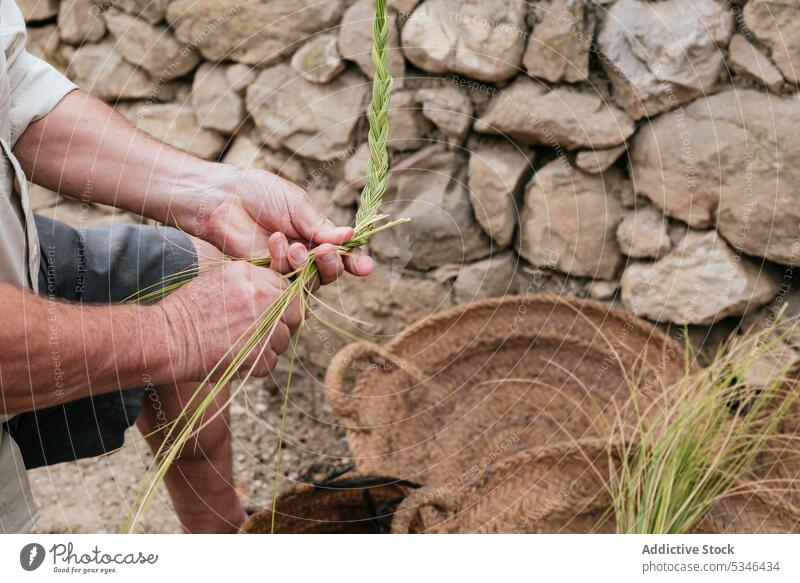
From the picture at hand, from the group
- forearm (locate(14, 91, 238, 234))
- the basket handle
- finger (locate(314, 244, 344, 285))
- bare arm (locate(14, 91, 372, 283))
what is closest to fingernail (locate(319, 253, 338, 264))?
finger (locate(314, 244, 344, 285))

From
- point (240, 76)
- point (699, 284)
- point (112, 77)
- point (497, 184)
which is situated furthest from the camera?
point (112, 77)

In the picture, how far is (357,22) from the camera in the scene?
58.5 inches

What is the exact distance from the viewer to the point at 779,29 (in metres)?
1.22

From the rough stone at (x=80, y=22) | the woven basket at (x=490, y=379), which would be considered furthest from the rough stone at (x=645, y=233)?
the rough stone at (x=80, y=22)

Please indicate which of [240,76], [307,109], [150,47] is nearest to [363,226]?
[307,109]

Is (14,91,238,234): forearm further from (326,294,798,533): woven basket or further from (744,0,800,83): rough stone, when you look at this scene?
(744,0,800,83): rough stone

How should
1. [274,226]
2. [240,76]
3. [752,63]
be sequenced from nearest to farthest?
[274,226]
[752,63]
[240,76]

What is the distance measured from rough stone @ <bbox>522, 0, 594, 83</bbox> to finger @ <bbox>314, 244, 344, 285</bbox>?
0.66 metres

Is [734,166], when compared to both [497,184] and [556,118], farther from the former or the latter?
[497,184]

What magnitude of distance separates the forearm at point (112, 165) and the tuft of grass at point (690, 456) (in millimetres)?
663

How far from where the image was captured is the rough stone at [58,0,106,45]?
5.61ft

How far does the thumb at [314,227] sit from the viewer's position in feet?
3.05

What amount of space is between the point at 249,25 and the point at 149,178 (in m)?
0.64
